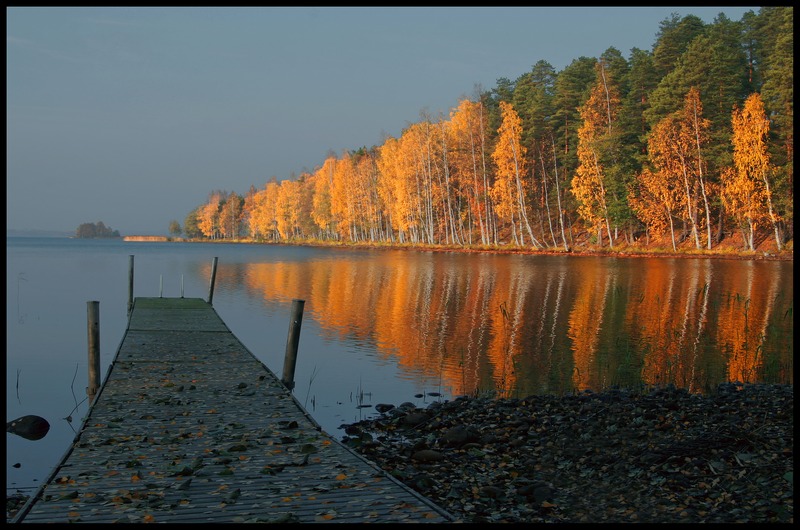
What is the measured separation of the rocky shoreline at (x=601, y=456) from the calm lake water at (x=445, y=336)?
173cm

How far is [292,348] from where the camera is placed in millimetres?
12039

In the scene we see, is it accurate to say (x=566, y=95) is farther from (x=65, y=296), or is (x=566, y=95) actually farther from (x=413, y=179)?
(x=65, y=296)

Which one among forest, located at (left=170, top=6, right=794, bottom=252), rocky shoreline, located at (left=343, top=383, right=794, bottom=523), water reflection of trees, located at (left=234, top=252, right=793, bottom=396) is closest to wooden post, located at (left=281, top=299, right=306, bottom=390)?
rocky shoreline, located at (left=343, top=383, right=794, bottom=523)

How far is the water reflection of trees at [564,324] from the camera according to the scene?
45.2 ft

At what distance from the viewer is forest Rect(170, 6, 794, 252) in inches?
1871

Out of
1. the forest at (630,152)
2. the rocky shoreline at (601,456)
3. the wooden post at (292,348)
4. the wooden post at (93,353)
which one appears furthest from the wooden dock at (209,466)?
the forest at (630,152)

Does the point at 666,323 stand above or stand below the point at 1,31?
below

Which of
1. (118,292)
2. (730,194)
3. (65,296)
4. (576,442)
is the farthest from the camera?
(730,194)

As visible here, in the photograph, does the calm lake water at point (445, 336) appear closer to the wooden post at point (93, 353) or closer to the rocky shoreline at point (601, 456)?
the wooden post at point (93, 353)

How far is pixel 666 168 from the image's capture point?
5281 cm

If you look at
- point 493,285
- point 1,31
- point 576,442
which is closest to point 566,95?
point 493,285

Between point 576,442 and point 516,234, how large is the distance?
6239 centimetres

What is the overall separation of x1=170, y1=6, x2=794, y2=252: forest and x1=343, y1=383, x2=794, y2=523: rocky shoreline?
41.1 metres

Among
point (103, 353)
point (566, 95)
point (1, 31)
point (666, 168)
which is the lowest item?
point (103, 353)
